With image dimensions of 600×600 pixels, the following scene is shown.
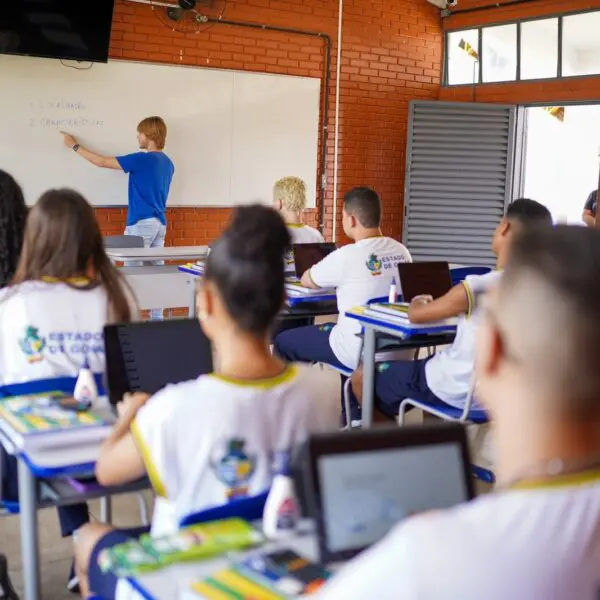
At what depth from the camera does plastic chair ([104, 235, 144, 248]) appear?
19.9 feet

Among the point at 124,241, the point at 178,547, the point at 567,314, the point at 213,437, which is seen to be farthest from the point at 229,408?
the point at 124,241

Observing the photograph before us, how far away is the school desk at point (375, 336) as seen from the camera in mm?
3877

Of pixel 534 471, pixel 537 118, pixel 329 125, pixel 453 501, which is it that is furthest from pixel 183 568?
pixel 537 118

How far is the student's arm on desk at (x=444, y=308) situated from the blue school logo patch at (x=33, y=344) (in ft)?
6.00

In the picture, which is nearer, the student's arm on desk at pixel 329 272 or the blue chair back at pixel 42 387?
the blue chair back at pixel 42 387

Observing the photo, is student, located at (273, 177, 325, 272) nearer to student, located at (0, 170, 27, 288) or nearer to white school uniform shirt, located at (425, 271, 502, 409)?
white school uniform shirt, located at (425, 271, 502, 409)

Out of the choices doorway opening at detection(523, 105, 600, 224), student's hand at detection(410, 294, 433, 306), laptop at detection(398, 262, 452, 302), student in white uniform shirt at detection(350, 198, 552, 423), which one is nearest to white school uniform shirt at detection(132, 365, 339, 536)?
student in white uniform shirt at detection(350, 198, 552, 423)

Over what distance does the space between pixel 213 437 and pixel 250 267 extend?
338 mm

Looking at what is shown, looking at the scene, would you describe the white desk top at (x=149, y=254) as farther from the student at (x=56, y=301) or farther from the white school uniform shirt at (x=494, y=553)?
the white school uniform shirt at (x=494, y=553)

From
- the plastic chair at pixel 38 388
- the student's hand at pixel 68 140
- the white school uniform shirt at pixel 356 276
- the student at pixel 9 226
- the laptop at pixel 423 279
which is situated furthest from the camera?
the student's hand at pixel 68 140

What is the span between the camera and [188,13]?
23.8ft

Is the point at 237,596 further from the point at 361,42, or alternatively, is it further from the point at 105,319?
the point at 361,42

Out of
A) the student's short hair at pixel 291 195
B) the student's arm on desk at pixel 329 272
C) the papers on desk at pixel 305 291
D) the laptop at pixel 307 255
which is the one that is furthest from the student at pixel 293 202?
the student's arm on desk at pixel 329 272

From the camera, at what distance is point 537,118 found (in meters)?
8.93
